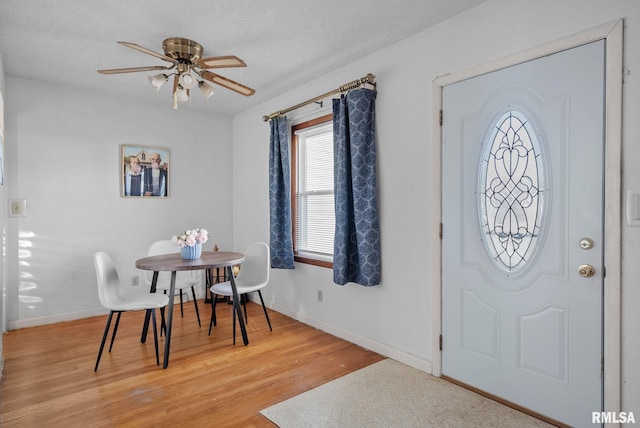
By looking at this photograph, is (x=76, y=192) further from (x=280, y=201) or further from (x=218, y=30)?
(x=218, y=30)

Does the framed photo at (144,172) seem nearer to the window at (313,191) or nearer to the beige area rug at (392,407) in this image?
the window at (313,191)

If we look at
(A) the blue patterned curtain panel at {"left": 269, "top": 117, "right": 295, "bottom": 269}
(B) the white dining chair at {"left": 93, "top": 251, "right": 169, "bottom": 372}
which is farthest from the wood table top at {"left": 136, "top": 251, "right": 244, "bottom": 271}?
(A) the blue patterned curtain panel at {"left": 269, "top": 117, "right": 295, "bottom": 269}

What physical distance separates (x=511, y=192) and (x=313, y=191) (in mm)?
2096

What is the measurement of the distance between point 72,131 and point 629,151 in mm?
4821

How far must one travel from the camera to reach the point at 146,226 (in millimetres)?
4480

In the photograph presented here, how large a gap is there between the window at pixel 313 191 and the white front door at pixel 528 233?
54.9 inches

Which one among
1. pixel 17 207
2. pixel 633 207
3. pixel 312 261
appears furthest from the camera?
pixel 312 261

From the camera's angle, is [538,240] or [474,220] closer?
[538,240]

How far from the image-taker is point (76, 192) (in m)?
4.02

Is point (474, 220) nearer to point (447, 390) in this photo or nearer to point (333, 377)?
point (447, 390)

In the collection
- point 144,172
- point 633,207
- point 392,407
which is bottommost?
point 392,407

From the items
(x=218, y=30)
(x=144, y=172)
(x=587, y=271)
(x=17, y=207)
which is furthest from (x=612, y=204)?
(x=17, y=207)

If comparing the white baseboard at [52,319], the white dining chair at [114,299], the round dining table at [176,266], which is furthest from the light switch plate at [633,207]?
the white baseboard at [52,319]

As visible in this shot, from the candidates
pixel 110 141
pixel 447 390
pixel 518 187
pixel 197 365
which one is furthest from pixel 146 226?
pixel 518 187
